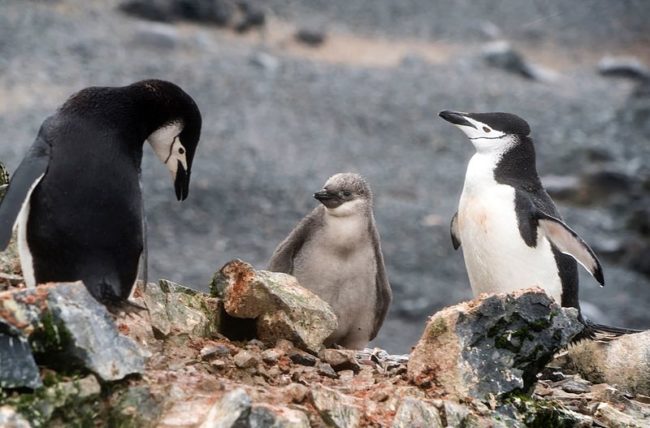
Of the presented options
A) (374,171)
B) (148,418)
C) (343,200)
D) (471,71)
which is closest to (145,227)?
(148,418)

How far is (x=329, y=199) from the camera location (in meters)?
6.79

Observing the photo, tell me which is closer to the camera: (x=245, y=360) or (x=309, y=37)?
(x=245, y=360)

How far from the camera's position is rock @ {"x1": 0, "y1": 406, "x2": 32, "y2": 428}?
3795mm

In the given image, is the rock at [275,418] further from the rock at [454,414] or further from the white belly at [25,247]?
the white belly at [25,247]

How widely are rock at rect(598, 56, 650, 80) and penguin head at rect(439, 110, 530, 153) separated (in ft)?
72.2

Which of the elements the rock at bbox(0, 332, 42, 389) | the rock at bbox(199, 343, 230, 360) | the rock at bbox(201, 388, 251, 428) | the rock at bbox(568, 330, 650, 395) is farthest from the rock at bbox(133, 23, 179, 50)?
the rock at bbox(0, 332, 42, 389)

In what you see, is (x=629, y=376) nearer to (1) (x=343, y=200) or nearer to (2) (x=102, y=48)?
(1) (x=343, y=200)

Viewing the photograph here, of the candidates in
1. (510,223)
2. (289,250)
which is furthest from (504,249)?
(289,250)

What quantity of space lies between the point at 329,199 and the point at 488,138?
98 centimetres

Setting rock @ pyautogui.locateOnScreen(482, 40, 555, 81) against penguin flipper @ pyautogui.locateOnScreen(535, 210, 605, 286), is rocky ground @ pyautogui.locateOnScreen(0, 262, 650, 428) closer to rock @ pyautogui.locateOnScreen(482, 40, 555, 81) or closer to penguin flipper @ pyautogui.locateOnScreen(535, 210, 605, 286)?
penguin flipper @ pyautogui.locateOnScreen(535, 210, 605, 286)

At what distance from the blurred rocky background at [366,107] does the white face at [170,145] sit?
1076cm

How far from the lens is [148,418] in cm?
415

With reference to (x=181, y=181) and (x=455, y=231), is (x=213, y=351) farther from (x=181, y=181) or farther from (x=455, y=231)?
(x=455, y=231)

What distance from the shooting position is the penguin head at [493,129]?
712 centimetres
